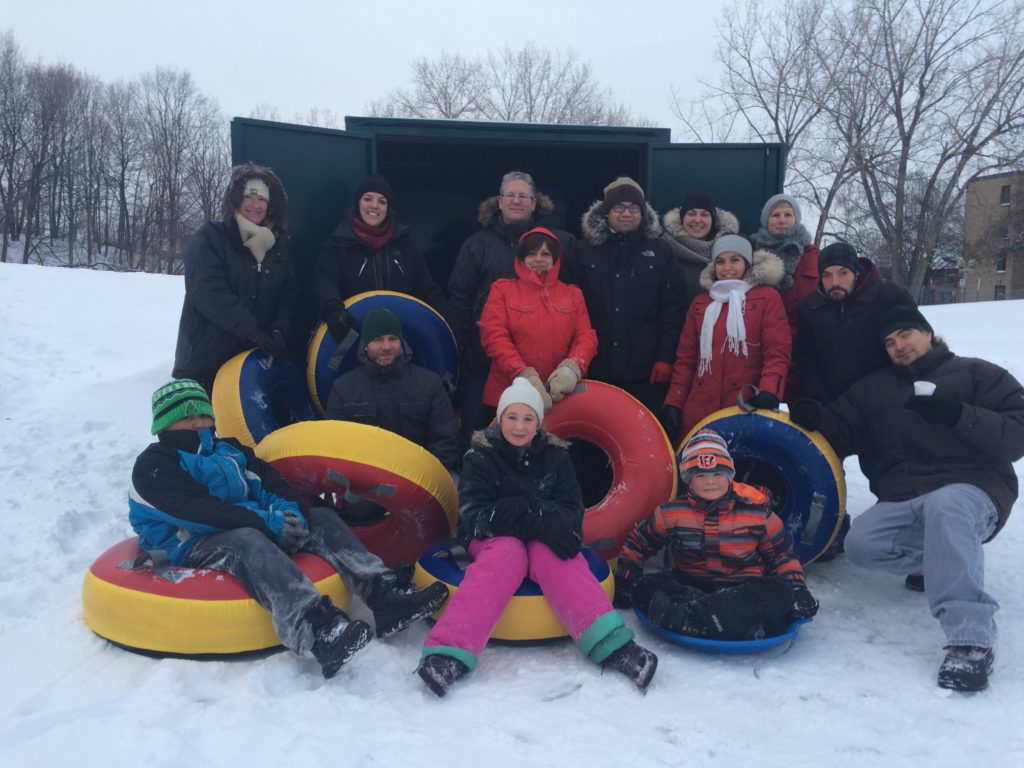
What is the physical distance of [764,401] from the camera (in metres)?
3.60

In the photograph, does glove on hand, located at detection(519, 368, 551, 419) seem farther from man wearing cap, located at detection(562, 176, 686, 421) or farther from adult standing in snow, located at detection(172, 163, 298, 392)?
adult standing in snow, located at detection(172, 163, 298, 392)

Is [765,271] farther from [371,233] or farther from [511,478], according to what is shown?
[371,233]

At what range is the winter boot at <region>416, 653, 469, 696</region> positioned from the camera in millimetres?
2520

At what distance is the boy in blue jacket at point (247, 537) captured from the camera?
8.91ft

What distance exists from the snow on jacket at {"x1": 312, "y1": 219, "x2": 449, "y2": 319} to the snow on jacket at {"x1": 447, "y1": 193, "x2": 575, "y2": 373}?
23 cm

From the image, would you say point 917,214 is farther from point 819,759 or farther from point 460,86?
point 819,759

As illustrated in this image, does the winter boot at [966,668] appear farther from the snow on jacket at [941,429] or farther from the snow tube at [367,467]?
the snow tube at [367,467]

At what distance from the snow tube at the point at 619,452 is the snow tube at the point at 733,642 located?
653mm

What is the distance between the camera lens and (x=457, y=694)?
8.41 ft

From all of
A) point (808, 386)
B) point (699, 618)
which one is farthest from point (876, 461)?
point (699, 618)

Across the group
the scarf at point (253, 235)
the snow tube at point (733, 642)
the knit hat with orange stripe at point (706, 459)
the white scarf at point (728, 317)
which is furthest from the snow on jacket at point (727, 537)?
the scarf at point (253, 235)

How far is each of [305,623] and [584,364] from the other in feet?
6.18

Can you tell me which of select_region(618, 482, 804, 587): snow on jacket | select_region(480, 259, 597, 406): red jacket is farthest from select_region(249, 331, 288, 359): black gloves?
select_region(618, 482, 804, 587): snow on jacket

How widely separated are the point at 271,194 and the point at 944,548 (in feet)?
12.2
